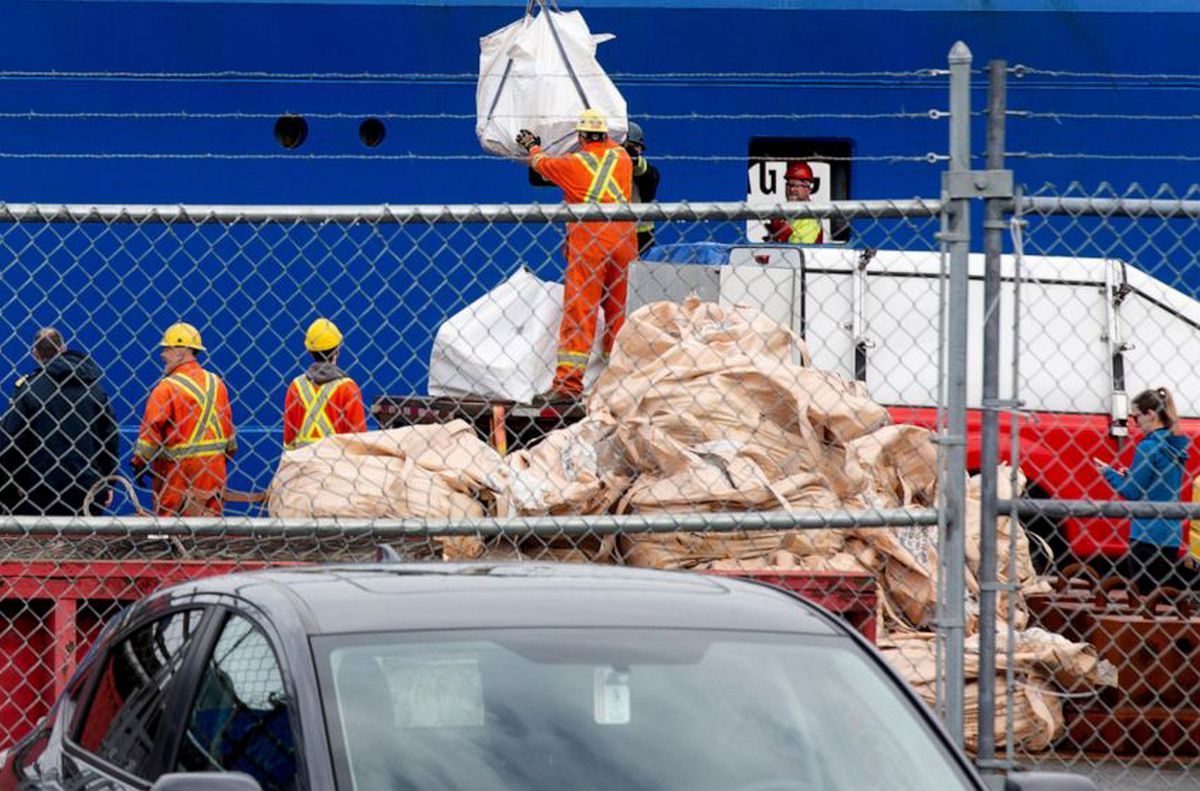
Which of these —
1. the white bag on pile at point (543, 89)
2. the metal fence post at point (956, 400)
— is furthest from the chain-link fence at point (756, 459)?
the white bag on pile at point (543, 89)

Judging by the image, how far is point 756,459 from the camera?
6910 millimetres

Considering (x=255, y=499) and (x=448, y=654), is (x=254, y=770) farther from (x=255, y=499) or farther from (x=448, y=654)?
(x=255, y=499)

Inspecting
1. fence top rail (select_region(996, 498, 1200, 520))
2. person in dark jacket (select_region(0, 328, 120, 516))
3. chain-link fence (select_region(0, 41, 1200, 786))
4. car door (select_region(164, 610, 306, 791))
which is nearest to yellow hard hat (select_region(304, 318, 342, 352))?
chain-link fence (select_region(0, 41, 1200, 786))

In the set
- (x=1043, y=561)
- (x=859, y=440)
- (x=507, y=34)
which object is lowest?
(x=1043, y=561)

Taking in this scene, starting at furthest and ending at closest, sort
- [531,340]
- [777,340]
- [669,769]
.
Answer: [531,340] < [777,340] < [669,769]

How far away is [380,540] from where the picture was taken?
6.98 meters

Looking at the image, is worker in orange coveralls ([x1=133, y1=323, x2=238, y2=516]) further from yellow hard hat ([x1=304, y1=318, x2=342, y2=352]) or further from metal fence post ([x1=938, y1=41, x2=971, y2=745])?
metal fence post ([x1=938, y1=41, x2=971, y2=745])

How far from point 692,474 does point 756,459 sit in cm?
30

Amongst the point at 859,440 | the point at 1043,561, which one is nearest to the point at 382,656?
the point at 859,440

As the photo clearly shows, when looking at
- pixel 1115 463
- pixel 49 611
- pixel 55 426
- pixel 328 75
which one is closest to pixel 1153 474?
pixel 1115 463

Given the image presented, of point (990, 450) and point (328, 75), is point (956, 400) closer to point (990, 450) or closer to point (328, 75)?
point (990, 450)

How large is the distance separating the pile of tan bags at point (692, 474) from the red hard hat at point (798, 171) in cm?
818

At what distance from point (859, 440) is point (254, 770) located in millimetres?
4032

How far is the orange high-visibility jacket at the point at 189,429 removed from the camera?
34.4 ft
